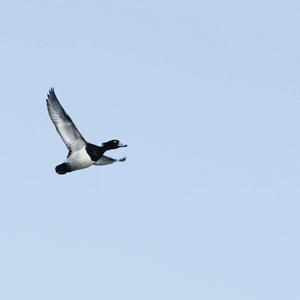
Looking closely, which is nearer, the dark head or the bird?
the bird

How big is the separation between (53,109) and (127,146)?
4.52 m

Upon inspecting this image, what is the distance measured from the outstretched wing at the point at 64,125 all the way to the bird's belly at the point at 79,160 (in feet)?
1.21

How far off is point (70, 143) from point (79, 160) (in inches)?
39.1

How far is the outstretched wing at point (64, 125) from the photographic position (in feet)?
166

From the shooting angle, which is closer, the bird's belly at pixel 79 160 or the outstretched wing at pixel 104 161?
the bird's belly at pixel 79 160

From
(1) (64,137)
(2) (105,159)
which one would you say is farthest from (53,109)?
(2) (105,159)

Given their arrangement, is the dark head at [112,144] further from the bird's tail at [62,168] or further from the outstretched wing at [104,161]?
the bird's tail at [62,168]

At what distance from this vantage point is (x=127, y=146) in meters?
53.2

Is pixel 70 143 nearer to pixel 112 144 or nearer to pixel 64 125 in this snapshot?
pixel 64 125

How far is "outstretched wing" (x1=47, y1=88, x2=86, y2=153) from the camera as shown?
5053cm

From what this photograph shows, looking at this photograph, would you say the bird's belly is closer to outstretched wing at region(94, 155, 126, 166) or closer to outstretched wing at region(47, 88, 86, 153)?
outstretched wing at region(47, 88, 86, 153)

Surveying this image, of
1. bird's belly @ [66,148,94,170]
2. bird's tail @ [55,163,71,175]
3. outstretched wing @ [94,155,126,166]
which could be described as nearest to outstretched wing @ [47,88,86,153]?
bird's belly @ [66,148,94,170]

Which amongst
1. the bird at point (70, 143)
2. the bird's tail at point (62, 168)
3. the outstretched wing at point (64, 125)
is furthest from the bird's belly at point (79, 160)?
the outstretched wing at point (64, 125)

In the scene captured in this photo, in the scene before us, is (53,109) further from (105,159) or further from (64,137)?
(105,159)
